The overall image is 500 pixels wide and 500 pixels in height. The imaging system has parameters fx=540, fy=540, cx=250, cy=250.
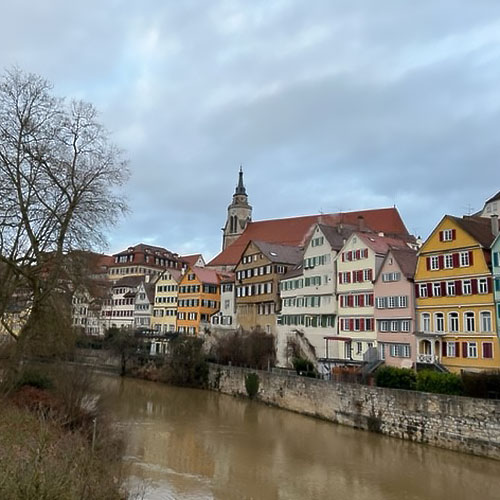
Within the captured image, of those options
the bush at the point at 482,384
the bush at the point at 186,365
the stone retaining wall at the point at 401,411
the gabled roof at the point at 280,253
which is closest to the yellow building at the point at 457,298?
the bush at the point at 482,384

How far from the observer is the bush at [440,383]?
24.1 meters

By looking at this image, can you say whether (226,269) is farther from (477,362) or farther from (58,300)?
(58,300)

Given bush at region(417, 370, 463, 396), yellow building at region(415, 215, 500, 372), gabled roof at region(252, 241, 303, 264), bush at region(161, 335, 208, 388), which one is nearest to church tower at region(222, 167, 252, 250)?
gabled roof at region(252, 241, 303, 264)

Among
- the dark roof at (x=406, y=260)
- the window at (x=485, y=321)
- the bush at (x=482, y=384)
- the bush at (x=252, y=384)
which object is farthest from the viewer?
the bush at (x=252, y=384)

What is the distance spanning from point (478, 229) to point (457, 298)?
4.11 metres

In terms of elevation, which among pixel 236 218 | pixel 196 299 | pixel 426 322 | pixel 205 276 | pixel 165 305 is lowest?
pixel 426 322

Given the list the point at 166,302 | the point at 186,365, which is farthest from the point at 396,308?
the point at 166,302

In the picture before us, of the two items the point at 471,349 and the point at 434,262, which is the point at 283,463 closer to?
the point at 471,349

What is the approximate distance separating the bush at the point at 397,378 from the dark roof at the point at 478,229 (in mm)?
8087

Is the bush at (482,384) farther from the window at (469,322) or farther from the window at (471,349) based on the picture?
the window at (469,322)

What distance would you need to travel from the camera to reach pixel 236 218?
8631 centimetres

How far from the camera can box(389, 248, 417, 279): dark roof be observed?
32.9 m

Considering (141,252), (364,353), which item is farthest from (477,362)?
(141,252)

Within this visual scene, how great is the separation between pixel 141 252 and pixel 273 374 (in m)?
57.6
